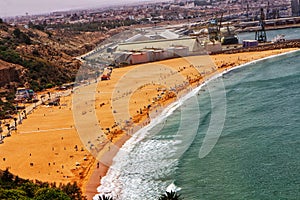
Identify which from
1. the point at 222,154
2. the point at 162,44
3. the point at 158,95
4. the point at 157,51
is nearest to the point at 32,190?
the point at 222,154

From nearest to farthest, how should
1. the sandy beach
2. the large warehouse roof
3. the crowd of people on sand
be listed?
the sandy beach < the crowd of people on sand < the large warehouse roof

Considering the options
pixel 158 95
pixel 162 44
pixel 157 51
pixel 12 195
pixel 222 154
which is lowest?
pixel 158 95

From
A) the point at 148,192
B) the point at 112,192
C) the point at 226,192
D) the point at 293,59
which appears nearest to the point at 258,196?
the point at 226,192

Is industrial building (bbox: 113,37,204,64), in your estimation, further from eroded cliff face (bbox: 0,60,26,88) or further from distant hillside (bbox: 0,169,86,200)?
distant hillside (bbox: 0,169,86,200)

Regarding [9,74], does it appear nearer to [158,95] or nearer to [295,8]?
[158,95]

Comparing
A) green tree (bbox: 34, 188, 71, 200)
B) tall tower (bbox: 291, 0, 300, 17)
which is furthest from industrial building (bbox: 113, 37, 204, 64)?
tall tower (bbox: 291, 0, 300, 17)

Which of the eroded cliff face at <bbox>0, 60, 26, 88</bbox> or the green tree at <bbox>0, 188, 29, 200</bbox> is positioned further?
the eroded cliff face at <bbox>0, 60, 26, 88</bbox>

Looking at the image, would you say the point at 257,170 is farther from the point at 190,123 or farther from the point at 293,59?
the point at 293,59
